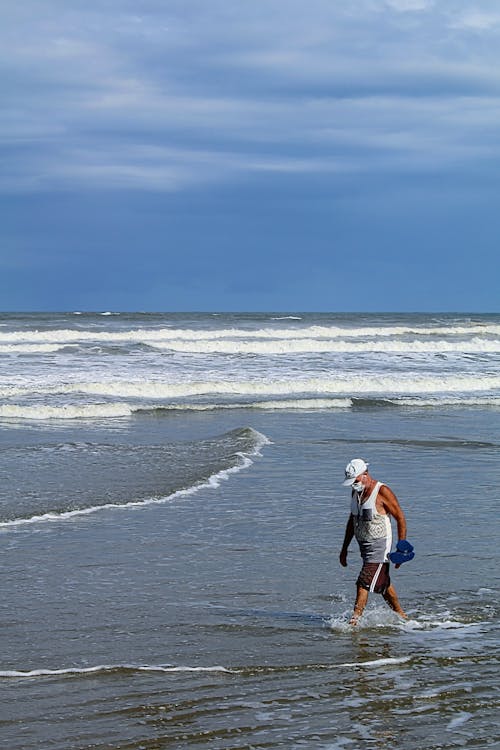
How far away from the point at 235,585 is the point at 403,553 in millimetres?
1805

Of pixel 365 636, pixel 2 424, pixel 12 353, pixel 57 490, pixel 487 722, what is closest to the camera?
pixel 487 722

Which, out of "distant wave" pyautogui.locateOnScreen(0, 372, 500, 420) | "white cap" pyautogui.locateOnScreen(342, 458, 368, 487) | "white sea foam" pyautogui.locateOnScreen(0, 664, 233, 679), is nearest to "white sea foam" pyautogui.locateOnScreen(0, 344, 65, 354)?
"distant wave" pyautogui.locateOnScreen(0, 372, 500, 420)

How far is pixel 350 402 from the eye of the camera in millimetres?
Result: 23844

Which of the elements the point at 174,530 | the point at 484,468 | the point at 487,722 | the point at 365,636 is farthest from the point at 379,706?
the point at 484,468

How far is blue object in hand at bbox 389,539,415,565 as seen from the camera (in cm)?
697

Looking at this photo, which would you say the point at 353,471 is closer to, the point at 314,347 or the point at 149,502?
the point at 149,502

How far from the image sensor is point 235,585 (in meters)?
8.25

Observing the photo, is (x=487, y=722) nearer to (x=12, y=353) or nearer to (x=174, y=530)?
(x=174, y=530)

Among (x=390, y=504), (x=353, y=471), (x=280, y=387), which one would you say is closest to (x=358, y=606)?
(x=390, y=504)

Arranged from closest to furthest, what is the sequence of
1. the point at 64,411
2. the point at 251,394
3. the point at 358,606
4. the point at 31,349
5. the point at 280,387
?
the point at 358,606
the point at 64,411
the point at 251,394
the point at 280,387
the point at 31,349

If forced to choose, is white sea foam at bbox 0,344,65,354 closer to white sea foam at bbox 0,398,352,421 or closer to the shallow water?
white sea foam at bbox 0,398,352,421

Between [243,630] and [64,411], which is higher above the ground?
[64,411]

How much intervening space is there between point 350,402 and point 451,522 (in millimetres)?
13263

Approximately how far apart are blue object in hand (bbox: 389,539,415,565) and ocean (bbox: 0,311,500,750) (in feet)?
1.82
